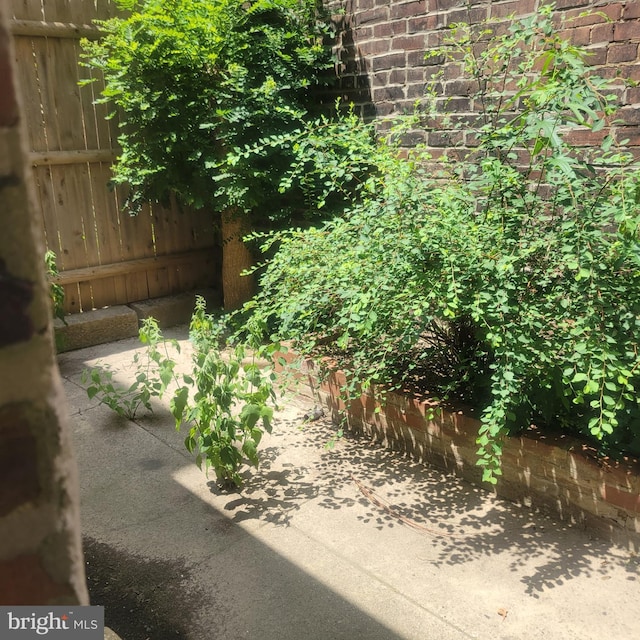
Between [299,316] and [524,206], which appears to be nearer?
[524,206]

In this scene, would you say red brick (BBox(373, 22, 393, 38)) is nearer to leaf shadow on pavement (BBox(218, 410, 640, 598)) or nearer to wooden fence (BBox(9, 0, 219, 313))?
wooden fence (BBox(9, 0, 219, 313))

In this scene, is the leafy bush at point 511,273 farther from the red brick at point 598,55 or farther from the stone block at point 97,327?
the stone block at point 97,327

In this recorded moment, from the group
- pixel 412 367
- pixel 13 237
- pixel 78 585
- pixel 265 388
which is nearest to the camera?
pixel 13 237

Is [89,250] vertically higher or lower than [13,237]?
lower

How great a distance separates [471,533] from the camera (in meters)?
3.11

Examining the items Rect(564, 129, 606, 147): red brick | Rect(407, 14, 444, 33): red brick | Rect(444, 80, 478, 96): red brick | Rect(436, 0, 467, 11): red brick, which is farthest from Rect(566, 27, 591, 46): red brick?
Rect(407, 14, 444, 33): red brick

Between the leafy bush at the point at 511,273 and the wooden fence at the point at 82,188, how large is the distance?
8.79ft

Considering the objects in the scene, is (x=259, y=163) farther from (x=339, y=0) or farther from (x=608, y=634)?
(x=608, y=634)

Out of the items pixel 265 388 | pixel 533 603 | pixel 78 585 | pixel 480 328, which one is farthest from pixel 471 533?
pixel 78 585

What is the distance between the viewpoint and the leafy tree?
505 cm

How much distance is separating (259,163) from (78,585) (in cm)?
497

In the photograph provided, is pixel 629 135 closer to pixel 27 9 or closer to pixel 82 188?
pixel 82 188

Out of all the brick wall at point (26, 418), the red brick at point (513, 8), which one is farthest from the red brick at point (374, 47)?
the brick wall at point (26, 418)

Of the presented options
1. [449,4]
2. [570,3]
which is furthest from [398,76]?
[570,3]
